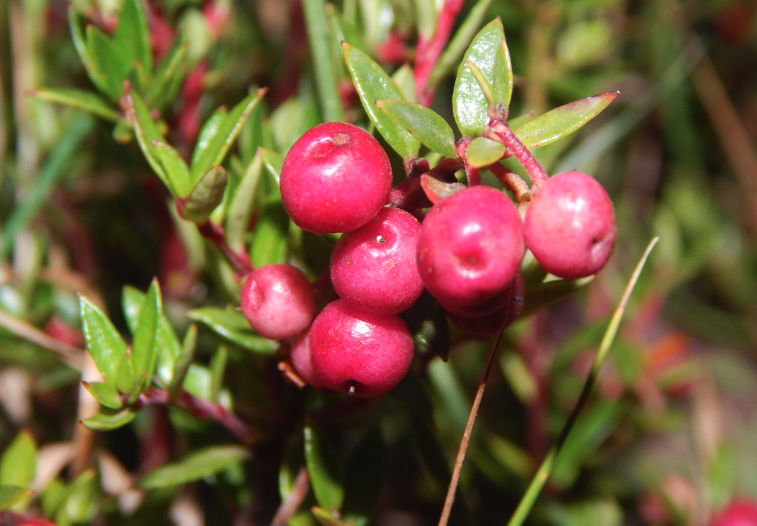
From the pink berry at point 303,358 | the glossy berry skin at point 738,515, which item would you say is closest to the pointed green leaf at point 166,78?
the pink berry at point 303,358

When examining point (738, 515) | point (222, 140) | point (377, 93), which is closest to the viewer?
point (377, 93)

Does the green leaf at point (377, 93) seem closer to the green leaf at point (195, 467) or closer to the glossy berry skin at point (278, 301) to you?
the glossy berry skin at point (278, 301)

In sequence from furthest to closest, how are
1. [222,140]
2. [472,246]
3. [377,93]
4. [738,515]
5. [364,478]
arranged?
[738,515]
[364,478]
[222,140]
[377,93]
[472,246]

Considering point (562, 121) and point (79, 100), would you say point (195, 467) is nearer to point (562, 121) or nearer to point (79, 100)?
point (79, 100)

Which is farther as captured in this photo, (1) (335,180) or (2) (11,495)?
(2) (11,495)

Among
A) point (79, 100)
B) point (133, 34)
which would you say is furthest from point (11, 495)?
point (133, 34)

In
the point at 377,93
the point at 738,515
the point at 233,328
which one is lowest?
the point at 738,515

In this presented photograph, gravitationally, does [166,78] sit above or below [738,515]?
above

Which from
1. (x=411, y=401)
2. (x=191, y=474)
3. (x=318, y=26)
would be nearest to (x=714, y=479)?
(x=411, y=401)
